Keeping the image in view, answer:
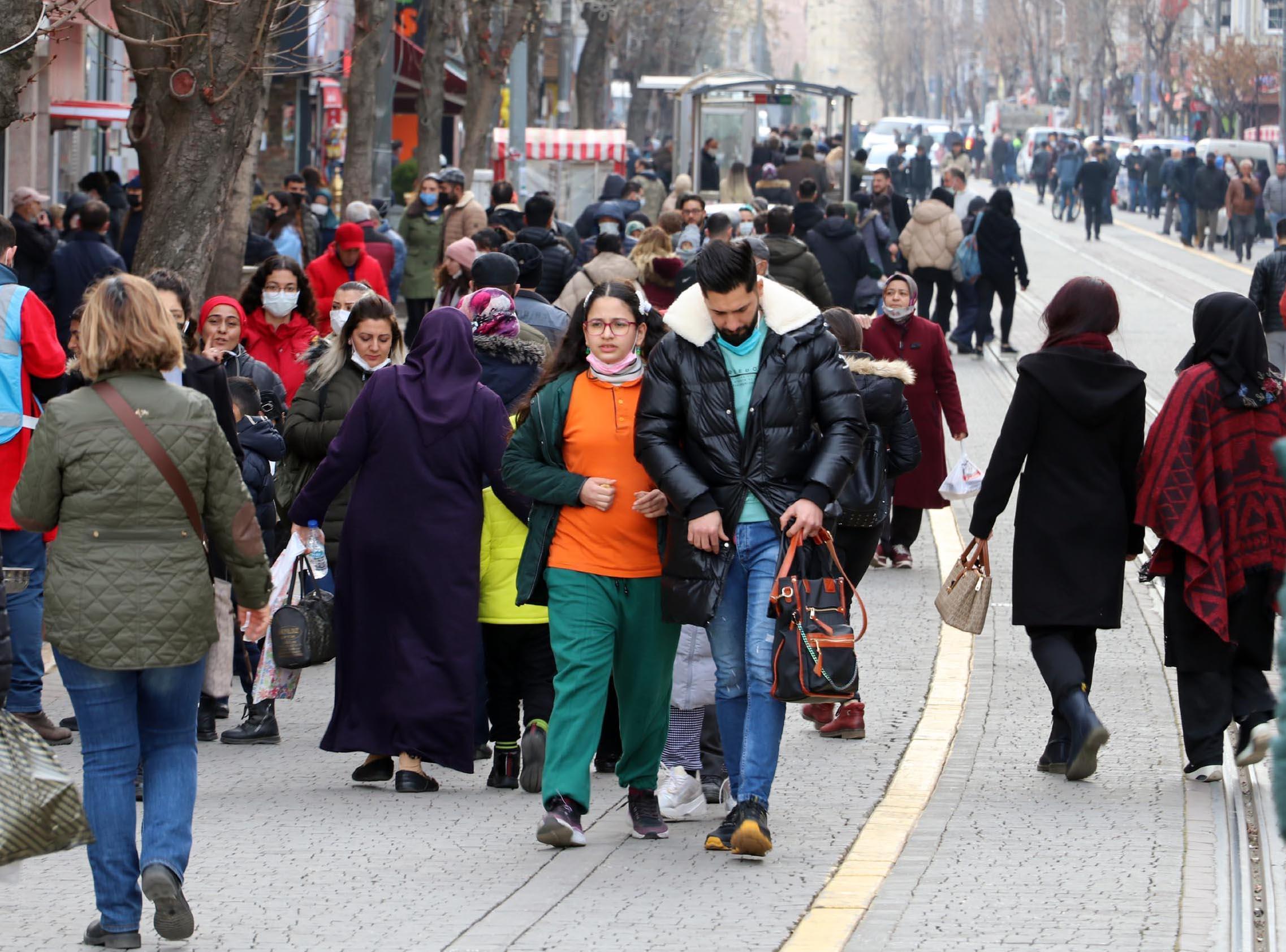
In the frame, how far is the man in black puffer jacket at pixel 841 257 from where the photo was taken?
58.5 ft

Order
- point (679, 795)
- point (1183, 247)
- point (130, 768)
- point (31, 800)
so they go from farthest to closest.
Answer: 1. point (1183, 247)
2. point (679, 795)
3. point (130, 768)
4. point (31, 800)

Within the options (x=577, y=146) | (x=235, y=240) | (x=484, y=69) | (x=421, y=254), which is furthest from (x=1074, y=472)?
(x=577, y=146)

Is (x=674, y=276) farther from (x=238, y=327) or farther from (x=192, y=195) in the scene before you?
(x=238, y=327)

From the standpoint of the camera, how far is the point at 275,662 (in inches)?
288

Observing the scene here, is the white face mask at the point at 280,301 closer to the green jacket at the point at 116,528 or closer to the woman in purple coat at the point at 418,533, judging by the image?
the woman in purple coat at the point at 418,533

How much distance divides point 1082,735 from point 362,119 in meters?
18.7

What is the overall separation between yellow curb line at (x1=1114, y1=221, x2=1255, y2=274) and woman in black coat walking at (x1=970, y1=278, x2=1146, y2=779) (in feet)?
81.1

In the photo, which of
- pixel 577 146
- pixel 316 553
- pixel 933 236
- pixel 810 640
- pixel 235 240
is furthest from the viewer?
pixel 577 146

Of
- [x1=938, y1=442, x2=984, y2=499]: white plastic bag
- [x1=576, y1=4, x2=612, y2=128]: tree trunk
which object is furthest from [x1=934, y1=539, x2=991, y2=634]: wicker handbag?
[x1=576, y1=4, x2=612, y2=128]: tree trunk

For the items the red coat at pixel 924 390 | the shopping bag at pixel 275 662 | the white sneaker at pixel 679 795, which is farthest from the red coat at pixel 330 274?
the white sneaker at pixel 679 795

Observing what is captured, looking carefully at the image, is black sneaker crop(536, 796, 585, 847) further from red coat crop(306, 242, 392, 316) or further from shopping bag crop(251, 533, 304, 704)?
red coat crop(306, 242, 392, 316)

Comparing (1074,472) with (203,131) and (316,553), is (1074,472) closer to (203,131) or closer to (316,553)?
(316,553)

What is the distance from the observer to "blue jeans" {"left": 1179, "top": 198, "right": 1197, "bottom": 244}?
40.3 metres

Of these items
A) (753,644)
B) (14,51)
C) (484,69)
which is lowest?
(753,644)
